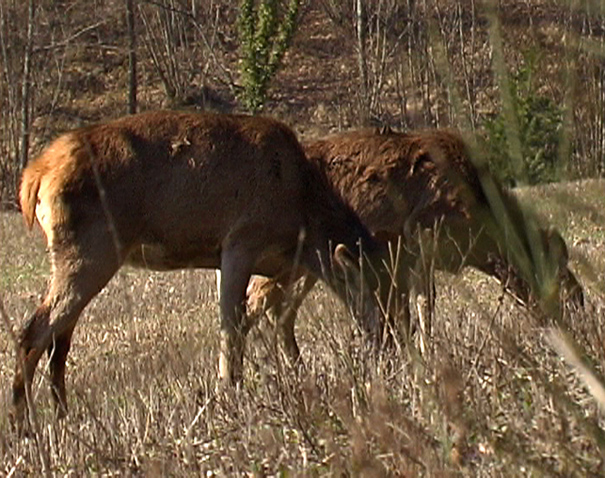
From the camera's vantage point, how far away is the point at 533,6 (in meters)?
3.54

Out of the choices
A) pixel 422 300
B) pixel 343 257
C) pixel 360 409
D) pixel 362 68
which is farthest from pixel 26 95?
pixel 360 409

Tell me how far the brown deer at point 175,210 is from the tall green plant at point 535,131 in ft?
17.0

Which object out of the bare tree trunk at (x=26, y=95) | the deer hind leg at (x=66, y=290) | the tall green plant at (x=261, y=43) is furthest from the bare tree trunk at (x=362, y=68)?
the bare tree trunk at (x=26, y=95)

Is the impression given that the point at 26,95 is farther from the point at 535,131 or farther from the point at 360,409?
the point at 535,131

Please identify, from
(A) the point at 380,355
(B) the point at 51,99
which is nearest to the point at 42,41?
(B) the point at 51,99

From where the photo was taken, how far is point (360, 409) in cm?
470

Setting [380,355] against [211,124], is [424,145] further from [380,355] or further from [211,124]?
[380,355]

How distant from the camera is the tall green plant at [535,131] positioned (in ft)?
10.5

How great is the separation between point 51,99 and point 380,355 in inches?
1781

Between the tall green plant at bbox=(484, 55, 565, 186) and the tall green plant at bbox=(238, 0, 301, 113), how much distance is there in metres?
39.4

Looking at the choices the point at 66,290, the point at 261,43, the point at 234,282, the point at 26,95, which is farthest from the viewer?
the point at 261,43

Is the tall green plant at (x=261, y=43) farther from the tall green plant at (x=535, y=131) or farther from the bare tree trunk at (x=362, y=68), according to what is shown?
the tall green plant at (x=535, y=131)

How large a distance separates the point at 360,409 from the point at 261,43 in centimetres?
4103

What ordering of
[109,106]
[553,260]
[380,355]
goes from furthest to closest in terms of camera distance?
[109,106] → [380,355] → [553,260]
